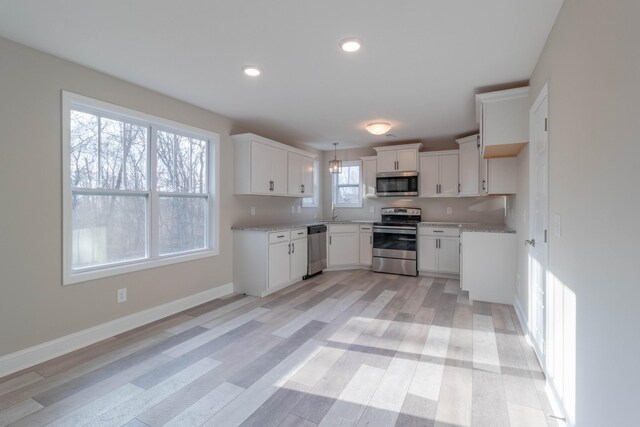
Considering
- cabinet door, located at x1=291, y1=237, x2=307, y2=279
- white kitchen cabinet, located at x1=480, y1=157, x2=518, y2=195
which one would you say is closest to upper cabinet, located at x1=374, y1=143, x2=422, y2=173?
white kitchen cabinet, located at x1=480, y1=157, x2=518, y2=195

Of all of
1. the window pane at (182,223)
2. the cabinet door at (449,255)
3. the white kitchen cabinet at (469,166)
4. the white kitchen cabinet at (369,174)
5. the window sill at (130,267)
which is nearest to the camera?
the window sill at (130,267)

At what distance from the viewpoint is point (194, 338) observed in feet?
9.20

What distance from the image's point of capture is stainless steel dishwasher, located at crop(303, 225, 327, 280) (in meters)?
5.06

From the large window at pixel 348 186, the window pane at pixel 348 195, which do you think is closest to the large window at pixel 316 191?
the large window at pixel 348 186

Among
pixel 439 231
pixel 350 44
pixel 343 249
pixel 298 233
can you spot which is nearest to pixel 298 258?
pixel 298 233

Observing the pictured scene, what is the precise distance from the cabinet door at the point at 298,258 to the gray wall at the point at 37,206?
2.22 m

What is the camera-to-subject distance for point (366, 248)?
577 cm

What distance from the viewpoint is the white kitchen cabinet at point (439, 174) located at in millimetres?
5266

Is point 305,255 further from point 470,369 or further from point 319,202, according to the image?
point 470,369

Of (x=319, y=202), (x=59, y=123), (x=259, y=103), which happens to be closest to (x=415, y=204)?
(x=319, y=202)

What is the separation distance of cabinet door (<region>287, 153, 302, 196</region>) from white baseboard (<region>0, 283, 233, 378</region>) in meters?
2.13

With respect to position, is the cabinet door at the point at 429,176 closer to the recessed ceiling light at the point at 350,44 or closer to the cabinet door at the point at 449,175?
the cabinet door at the point at 449,175

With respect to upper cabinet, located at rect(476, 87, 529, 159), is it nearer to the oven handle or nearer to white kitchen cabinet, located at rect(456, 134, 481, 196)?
white kitchen cabinet, located at rect(456, 134, 481, 196)

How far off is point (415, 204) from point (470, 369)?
3875 millimetres
